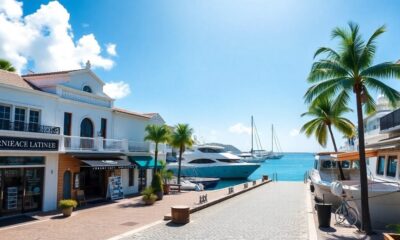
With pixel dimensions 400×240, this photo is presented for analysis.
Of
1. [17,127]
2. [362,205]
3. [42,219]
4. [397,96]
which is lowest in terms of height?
[42,219]

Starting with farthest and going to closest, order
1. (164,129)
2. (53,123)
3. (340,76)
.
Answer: (164,129) < (53,123) < (340,76)

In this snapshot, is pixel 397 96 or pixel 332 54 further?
pixel 332 54

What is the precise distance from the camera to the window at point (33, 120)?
18.7 meters

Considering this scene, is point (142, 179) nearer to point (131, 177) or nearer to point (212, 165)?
point (131, 177)

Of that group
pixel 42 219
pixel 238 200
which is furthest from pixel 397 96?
pixel 42 219

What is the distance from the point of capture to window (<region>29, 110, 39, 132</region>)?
1869cm

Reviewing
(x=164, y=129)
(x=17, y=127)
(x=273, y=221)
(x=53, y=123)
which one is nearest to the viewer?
(x=273, y=221)

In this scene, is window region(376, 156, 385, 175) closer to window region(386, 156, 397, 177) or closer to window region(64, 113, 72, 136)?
window region(386, 156, 397, 177)

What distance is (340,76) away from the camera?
14.5 m

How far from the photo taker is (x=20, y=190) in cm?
1781

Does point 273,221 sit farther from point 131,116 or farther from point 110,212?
point 131,116

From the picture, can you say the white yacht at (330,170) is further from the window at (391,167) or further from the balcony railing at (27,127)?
the balcony railing at (27,127)

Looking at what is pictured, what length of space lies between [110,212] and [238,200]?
367 inches

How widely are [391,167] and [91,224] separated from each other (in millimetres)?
16346
